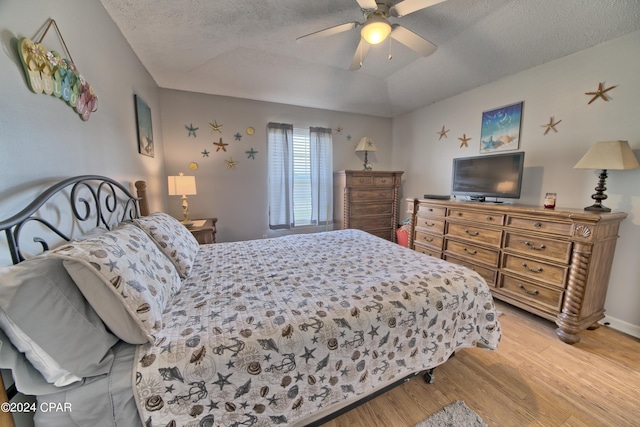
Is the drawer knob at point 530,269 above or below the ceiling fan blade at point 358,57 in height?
below

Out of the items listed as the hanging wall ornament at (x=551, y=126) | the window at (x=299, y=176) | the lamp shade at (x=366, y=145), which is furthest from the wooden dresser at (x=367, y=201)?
the hanging wall ornament at (x=551, y=126)

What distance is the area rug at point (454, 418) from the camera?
121cm

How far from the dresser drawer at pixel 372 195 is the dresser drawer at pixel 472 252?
→ 4.15 ft

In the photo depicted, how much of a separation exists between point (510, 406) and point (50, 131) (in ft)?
9.19

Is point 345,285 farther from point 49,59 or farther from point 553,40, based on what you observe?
point 553,40

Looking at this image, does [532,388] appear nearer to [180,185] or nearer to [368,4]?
[368,4]

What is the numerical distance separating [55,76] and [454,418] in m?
2.67

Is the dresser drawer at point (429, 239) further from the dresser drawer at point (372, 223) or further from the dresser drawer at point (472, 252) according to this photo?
the dresser drawer at point (372, 223)

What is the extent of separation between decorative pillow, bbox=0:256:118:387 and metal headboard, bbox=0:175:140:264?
0.15 metres

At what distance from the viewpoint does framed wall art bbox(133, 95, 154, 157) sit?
2152 millimetres

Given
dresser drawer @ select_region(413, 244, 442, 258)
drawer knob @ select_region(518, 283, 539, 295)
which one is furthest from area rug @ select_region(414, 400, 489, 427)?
dresser drawer @ select_region(413, 244, 442, 258)

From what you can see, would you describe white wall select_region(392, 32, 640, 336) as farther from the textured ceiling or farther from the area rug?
→ the area rug

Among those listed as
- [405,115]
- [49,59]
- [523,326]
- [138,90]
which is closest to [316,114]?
[405,115]

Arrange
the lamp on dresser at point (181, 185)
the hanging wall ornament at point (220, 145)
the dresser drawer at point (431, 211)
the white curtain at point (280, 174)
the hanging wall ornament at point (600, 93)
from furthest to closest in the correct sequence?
the white curtain at point (280, 174) < the hanging wall ornament at point (220, 145) < the dresser drawer at point (431, 211) < the lamp on dresser at point (181, 185) < the hanging wall ornament at point (600, 93)
